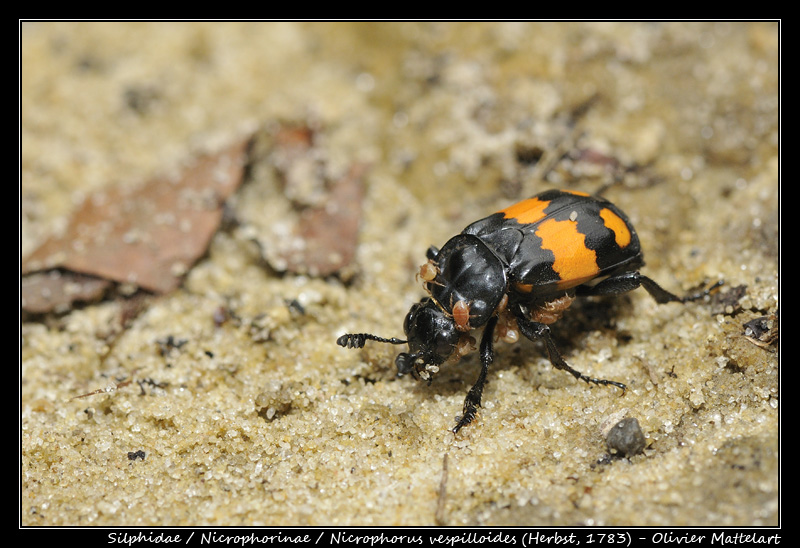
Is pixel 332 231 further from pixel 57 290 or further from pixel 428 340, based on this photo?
pixel 57 290

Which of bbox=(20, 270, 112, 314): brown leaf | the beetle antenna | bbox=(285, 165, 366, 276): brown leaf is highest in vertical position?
bbox=(285, 165, 366, 276): brown leaf

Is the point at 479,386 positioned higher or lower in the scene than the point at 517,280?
lower

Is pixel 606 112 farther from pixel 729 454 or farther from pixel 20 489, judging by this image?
pixel 20 489

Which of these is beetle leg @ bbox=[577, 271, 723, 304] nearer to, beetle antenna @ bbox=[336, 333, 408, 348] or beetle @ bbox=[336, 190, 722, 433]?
beetle @ bbox=[336, 190, 722, 433]

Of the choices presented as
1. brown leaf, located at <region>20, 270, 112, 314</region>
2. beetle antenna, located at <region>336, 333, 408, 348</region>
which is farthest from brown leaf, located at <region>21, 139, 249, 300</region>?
beetle antenna, located at <region>336, 333, 408, 348</region>

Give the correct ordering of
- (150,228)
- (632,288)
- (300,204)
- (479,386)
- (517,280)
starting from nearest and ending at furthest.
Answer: (479,386), (517,280), (632,288), (150,228), (300,204)

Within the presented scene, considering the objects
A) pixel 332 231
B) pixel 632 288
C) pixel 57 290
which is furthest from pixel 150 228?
pixel 632 288
